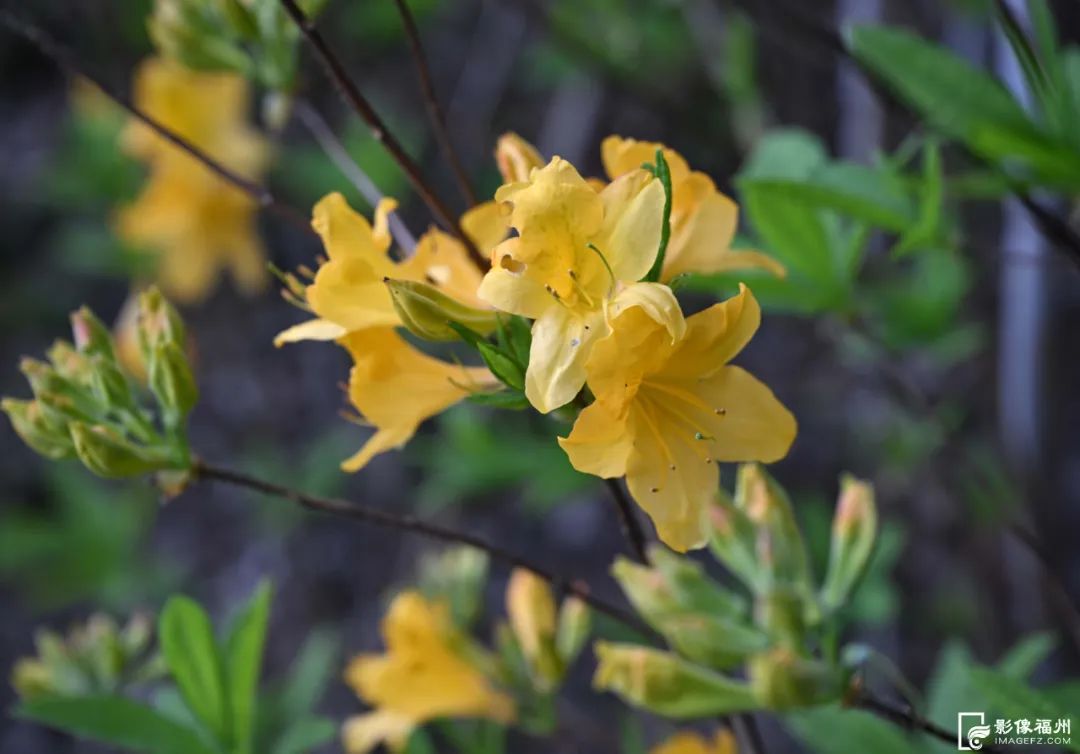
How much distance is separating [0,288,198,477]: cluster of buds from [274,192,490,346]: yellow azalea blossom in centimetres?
23

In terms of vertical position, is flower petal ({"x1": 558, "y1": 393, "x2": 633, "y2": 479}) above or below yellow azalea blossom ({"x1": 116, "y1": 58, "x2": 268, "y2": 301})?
below

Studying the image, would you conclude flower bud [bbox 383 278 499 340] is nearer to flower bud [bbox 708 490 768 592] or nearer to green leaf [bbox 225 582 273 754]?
flower bud [bbox 708 490 768 592]

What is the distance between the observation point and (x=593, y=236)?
98 centimetres

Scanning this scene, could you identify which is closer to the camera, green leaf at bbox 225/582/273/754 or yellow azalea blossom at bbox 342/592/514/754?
green leaf at bbox 225/582/273/754

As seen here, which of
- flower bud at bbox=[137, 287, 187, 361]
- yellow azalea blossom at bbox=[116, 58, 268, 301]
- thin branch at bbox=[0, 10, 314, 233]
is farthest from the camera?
yellow azalea blossom at bbox=[116, 58, 268, 301]

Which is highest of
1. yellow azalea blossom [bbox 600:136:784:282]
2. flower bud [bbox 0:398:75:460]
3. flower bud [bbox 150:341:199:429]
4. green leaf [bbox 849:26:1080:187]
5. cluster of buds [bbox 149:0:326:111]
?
cluster of buds [bbox 149:0:326:111]

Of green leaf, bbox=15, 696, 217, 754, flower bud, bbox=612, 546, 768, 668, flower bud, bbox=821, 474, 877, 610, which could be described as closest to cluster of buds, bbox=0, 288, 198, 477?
green leaf, bbox=15, 696, 217, 754

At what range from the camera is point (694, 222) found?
1.10 m

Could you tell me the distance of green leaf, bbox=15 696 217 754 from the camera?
1.31 metres

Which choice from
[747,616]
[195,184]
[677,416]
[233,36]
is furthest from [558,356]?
[195,184]

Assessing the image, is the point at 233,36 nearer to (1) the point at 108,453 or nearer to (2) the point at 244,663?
(1) the point at 108,453

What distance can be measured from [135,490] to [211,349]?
0.70 meters

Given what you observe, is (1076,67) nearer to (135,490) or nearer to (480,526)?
(480,526)

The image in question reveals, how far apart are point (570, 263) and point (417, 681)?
911 millimetres
